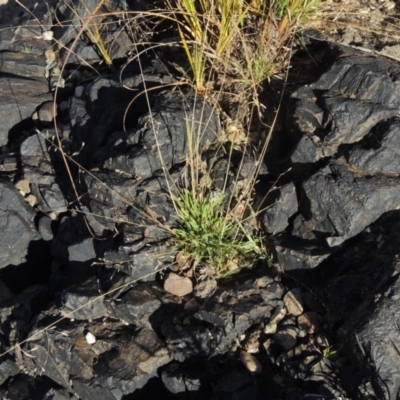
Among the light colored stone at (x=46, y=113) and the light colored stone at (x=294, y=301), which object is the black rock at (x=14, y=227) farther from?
the light colored stone at (x=294, y=301)

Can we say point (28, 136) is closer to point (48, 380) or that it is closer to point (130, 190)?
point (130, 190)

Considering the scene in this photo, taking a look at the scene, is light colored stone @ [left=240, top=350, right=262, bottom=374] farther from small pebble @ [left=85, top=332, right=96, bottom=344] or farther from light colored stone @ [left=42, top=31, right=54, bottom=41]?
light colored stone @ [left=42, top=31, right=54, bottom=41]

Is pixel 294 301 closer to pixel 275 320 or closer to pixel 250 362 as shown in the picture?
pixel 275 320

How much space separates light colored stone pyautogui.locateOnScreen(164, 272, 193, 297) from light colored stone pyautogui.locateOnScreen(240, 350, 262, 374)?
0.40 metres

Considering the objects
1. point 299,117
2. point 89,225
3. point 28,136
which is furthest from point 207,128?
point 28,136

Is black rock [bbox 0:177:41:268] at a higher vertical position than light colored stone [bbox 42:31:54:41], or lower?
lower

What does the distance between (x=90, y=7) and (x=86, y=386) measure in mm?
2303

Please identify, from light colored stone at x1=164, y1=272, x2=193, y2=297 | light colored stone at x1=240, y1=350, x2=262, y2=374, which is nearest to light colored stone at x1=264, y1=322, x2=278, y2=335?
light colored stone at x1=240, y1=350, x2=262, y2=374

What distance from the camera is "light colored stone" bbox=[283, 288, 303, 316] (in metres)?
3.50

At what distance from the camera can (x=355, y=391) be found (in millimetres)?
3154

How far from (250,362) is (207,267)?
19.6 inches

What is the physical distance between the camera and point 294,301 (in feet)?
11.5

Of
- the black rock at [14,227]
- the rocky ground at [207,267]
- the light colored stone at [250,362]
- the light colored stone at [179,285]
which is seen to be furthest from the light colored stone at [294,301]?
the black rock at [14,227]

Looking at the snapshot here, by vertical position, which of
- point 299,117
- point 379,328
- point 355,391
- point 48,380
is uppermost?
point 299,117
